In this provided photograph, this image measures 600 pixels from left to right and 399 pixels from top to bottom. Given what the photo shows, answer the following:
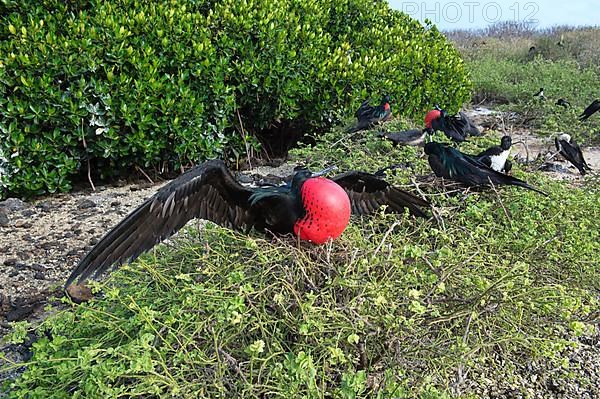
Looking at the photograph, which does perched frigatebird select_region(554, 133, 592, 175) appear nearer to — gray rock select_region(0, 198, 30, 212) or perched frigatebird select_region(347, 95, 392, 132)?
perched frigatebird select_region(347, 95, 392, 132)

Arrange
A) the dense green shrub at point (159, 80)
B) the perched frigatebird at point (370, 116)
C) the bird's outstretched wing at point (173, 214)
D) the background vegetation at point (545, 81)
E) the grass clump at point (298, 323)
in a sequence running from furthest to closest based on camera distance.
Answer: the background vegetation at point (545, 81) → the perched frigatebird at point (370, 116) → the dense green shrub at point (159, 80) → the bird's outstretched wing at point (173, 214) → the grass clump at point (298, 323)

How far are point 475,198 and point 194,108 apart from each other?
173cm

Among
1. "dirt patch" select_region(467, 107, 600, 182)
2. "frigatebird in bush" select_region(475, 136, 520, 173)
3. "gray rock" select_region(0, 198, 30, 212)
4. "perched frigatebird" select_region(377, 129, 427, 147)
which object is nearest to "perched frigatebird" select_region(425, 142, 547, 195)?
"frigatebird in bush" select_region(475, 136, 520, 173)

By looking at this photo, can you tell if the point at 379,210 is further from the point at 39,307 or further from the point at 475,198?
the point at 39,307

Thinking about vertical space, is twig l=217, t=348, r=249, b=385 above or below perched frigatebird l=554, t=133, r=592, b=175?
below

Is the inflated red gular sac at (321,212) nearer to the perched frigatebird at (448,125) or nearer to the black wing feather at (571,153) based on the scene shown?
the perched frigatebird at (448,125)

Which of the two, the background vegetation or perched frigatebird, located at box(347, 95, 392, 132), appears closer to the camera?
perched frigatebird, located at box(347, 95, 392, 132)

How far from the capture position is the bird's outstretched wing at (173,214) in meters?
1.12

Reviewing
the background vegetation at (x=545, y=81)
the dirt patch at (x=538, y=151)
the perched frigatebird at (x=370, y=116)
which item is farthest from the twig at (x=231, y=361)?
the background vegetation at (x=545, y=81)

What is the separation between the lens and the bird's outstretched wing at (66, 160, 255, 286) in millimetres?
1125

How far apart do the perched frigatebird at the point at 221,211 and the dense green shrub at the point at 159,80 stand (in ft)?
5.16

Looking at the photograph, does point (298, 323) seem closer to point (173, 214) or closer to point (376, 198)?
point (173, 214)

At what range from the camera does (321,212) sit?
1.23 metres

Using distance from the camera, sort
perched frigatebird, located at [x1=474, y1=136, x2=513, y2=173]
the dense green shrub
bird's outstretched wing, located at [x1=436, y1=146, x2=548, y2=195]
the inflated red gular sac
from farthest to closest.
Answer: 1. the dense green shrub
2. perched frigatebird, located at [x1=474, y1=136, x2=513, y2=173]
3. bird's outstretched wing, located at [x1=436, y1=146, x2=548, y2=195]
4. the inflated red gular sac
